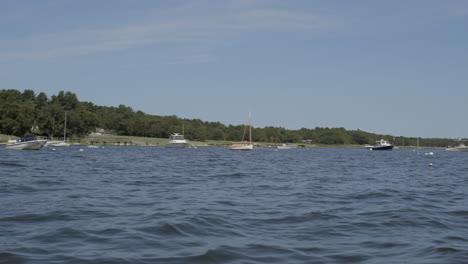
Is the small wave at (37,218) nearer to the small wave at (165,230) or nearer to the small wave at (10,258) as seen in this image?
the small wave at (165,230)

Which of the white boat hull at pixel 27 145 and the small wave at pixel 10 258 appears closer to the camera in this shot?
the small wave at pixel 10 258

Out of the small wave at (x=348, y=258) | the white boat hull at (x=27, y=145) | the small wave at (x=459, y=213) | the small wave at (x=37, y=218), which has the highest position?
the white boat hull at (x=27, y=145)

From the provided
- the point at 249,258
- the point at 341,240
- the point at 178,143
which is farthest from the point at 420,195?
the point at 178,143

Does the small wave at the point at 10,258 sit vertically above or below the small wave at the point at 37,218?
below

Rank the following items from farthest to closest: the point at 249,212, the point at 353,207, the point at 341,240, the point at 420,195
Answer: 1. the point at 420,195
2. the point at 353,207
3. the point at 249,212
4. the point at 341,240

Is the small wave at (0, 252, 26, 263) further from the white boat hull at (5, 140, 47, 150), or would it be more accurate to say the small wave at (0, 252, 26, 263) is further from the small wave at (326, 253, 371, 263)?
the white boat hull at (5, 140, 47, 150)

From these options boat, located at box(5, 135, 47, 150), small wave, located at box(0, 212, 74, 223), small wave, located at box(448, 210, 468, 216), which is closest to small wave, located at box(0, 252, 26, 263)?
small wave, located at box(0, 212, 74, 223)

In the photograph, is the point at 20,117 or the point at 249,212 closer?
the point at 249,212

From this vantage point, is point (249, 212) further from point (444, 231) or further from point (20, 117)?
point (20, 117)

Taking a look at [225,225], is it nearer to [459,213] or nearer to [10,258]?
[10,258]

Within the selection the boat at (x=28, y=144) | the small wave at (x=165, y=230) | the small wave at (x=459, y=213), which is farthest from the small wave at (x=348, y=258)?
the boat at (x=28, y=144)

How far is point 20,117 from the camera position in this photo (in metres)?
146

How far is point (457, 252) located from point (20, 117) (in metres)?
153

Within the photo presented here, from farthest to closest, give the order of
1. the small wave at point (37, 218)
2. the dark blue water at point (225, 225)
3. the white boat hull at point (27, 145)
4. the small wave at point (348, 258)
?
the white boat hull at point (27, 145), the small wave at point (37, 218), the dark blue water at point (225, 225), the small wave at point (348, 258)
